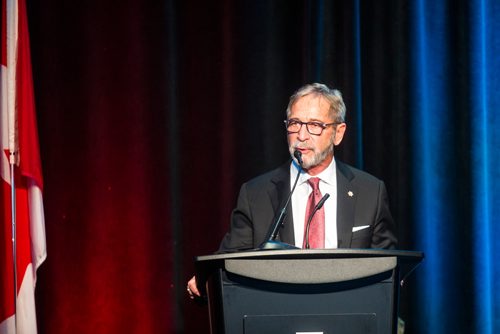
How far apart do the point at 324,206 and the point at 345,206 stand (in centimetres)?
8

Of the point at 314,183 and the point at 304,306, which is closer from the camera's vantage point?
the point at 304,306

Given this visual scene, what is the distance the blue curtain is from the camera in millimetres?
3301

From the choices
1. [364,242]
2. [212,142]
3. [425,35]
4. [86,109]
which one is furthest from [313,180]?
[86,109]

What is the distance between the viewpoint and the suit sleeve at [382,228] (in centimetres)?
268

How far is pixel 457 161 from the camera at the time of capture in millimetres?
3342

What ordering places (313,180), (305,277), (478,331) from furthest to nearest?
(478,331) → (313,180) → (305,277)

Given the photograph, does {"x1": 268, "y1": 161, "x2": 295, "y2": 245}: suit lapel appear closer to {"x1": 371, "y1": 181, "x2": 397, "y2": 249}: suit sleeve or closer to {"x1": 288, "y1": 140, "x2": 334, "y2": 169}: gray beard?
{"x1": 288, "y1": 140, "x2": 334, "y2": 169}: gray beard

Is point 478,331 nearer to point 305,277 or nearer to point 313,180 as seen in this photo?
point 313,180

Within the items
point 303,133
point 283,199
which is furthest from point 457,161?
point 283,199

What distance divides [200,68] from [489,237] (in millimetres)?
1743

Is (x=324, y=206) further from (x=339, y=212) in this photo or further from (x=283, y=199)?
(x=283, y=199)

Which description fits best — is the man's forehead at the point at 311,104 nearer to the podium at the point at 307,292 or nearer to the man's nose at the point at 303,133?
the man's nose at the point at 303,133

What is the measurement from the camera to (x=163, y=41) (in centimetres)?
351

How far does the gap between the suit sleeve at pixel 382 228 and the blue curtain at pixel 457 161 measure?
2.36ft
